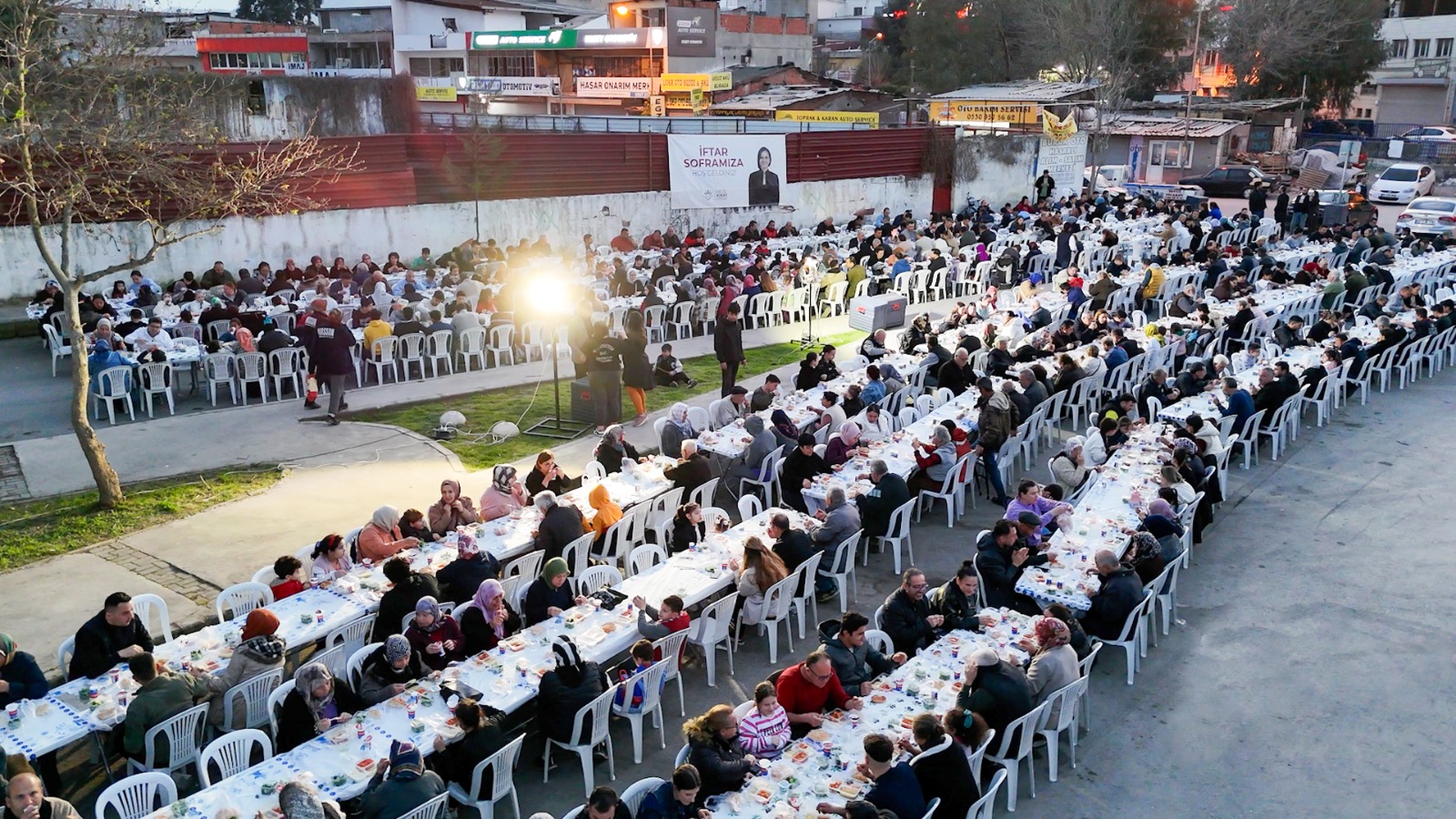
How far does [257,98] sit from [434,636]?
25034 millimetres

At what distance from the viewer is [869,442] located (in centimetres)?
1274

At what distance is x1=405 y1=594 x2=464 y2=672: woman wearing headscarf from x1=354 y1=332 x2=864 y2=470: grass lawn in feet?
17.5

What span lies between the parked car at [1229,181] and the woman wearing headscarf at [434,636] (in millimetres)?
41879

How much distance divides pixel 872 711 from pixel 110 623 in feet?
16.9

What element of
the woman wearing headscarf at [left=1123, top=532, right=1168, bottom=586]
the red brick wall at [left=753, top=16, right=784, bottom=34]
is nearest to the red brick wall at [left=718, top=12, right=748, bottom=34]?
the red brick wall at [left=753, top=16, right=784, bottom=34]

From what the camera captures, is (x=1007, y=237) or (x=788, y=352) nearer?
(x=788, y=352)

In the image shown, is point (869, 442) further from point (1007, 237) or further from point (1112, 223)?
point (1112, 223)

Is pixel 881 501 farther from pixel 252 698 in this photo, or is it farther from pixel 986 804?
pixel 252 698

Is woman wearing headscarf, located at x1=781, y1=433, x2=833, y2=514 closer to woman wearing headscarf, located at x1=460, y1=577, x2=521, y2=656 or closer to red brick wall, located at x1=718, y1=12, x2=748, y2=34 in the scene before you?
woman wearing headscarf, located at x1=460, y1=577, x2=521, y2=656

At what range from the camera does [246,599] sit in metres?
8.78

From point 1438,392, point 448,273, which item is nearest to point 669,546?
point 448,273

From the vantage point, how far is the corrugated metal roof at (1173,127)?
150 feet

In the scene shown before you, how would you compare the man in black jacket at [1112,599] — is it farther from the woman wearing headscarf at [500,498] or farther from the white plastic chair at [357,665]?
the white plastic chair at [357,665]

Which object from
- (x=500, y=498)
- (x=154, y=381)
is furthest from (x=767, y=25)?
(x=500, y=498)
